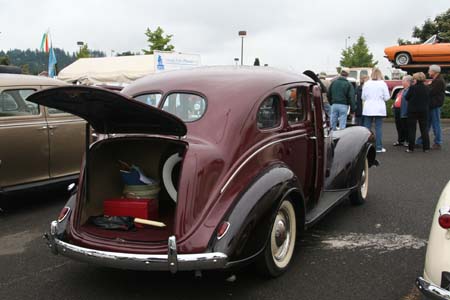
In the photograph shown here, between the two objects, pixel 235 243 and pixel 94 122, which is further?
pixel 94 122

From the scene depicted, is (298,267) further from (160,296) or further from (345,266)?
(160,296)

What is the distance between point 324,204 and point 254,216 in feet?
5.48

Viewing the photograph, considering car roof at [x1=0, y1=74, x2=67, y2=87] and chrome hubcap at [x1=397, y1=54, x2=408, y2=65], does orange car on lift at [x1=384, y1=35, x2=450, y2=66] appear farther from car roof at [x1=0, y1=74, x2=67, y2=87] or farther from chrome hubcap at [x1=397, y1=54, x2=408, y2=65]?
car roof at [x1=0, y1=74, x2=67, y2=87]

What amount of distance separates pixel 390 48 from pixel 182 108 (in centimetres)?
1701

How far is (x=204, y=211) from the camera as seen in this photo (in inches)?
127

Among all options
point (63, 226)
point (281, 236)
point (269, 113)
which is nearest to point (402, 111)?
point (269, 113)

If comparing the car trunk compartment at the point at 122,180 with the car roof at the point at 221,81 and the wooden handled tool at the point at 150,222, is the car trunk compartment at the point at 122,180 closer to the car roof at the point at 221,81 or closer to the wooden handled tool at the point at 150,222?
the wooden handled tool at the point at 150,222

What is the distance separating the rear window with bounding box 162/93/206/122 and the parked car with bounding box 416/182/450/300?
75.8 inches

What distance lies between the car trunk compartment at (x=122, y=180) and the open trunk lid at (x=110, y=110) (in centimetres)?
9

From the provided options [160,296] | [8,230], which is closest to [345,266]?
→ [160,296]

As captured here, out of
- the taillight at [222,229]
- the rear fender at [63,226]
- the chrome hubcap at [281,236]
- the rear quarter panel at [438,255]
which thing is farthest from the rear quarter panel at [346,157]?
the rear fender at [63,226]

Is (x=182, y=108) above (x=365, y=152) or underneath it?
above

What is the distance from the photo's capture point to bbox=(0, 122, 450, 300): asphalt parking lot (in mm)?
3479

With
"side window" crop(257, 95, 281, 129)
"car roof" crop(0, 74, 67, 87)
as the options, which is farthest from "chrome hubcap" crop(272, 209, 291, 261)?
"car roof" crop(0, 74, 67, 87)
